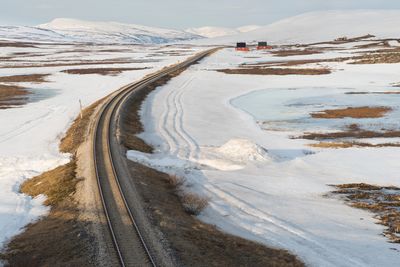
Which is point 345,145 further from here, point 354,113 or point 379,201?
Result: point 354,113

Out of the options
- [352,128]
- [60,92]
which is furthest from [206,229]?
[60,92]

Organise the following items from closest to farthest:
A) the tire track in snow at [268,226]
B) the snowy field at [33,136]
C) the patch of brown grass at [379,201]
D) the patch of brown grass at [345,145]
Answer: the tire track in snow at [268,226] < the patch of brown grass at [379,201] < the snowy field at [33,136] < the patch of brown grass at [345,145]

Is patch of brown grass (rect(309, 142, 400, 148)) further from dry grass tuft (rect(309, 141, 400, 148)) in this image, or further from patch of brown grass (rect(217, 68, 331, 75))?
patch of brown grass (rect(217, 68, 331, 75))

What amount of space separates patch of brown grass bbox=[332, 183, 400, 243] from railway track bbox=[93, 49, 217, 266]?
29.6 feet

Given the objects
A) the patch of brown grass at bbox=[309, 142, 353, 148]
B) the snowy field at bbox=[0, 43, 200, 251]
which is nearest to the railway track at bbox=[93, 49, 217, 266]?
the snowy field at bbox=[0, 43, 200, 251]

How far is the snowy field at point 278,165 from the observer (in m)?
16.4

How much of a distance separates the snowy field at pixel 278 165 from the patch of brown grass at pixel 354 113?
3.81 ft

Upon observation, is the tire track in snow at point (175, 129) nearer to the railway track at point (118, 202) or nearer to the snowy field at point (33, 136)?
the railway track at point (118, 202)

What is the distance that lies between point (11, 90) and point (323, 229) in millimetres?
54914

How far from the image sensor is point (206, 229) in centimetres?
1655

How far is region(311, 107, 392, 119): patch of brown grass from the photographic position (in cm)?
4063

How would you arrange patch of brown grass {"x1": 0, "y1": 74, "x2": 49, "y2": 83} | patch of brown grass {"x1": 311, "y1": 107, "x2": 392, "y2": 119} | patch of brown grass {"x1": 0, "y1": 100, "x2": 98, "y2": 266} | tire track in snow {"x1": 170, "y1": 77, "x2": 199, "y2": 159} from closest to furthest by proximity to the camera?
patch of brown grass {"x1": 0, "y1": 100, "x2": 98, "y2": 266} < tire track in snow {"x1": 170, "y1": 77, "x2": 199, "y2": 159} < patch of brown grass {"x1": 311, "y1": 107, "x2": 392, "y2": 119} < patch of brown grass {"x1": 0, "y1": 74, "x2": 49, "y2": 83}

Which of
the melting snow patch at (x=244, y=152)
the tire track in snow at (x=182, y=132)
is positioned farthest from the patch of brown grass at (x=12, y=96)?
the melting snow patch at (x=244, y=152)

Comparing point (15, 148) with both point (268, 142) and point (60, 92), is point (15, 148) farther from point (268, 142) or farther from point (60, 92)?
point (60, 92)
